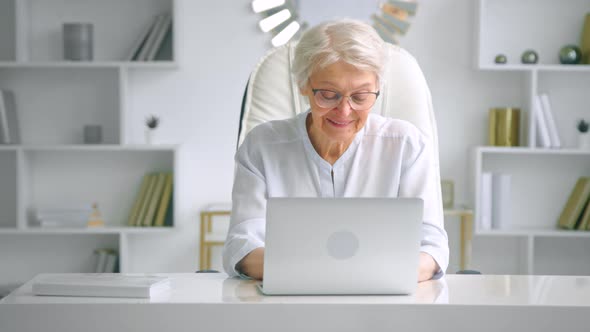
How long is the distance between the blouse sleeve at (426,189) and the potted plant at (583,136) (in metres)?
1.87

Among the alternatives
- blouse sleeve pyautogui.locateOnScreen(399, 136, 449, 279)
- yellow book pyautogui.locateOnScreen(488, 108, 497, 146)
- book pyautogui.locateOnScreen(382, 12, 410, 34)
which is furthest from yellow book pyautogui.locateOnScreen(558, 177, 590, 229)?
blouse sleeve pyautogui.locateOnScreen(399, 136, 449, 279)

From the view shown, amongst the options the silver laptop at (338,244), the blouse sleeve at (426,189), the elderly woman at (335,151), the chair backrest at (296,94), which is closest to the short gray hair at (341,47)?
the elderly woman at (335,151)

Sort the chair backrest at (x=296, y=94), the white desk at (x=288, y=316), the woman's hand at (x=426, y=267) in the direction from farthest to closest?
the chair backrest at (x=296, y=94)
the woman's hand at (x=426, y=267)
the white desk at (x=288, y=316)

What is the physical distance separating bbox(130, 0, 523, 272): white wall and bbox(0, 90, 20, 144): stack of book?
1.84 feet

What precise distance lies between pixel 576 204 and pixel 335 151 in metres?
2.07

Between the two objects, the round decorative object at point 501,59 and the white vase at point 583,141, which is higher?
the round decorative object at point 501,59

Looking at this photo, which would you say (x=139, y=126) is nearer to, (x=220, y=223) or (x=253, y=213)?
(x=220, y=223)

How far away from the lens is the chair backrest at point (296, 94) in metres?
2.16

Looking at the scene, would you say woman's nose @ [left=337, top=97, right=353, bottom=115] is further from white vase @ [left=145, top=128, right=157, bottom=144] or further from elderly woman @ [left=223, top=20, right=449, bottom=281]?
white vase @ [left=145, top=128, right=157, bottom=144]

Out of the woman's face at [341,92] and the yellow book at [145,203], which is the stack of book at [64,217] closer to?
the yellow book at [145,203]

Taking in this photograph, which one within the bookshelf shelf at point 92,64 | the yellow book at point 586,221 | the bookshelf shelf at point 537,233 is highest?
the bookshelf shelf at point 92,64

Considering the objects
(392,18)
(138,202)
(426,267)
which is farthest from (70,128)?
(426,267)

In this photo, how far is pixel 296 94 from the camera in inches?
87.6

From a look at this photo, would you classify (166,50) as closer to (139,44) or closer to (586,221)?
(139,44)
